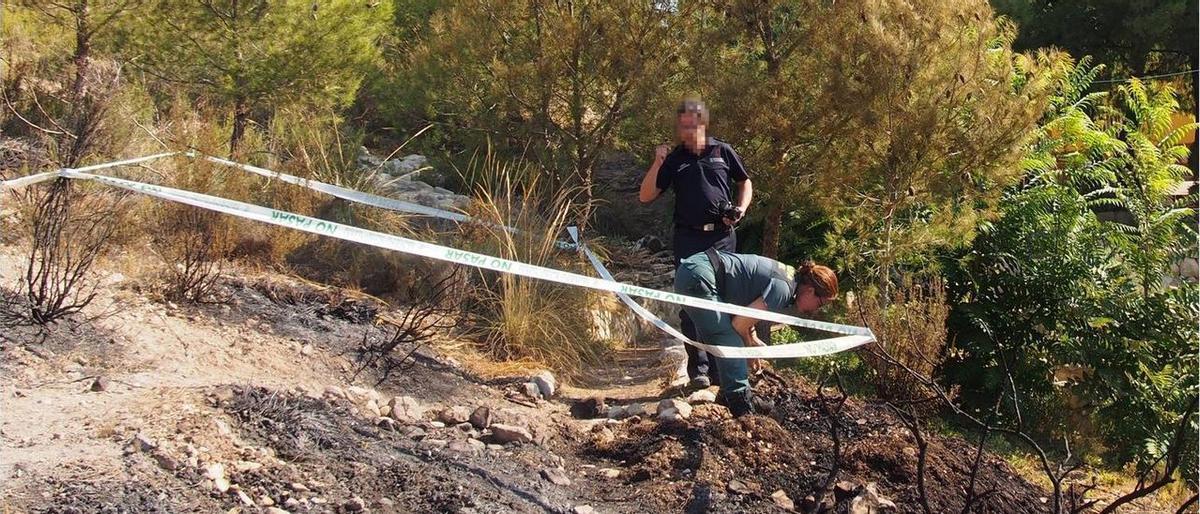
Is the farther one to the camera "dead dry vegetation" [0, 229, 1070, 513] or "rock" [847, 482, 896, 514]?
"rock" [847, 482, 896, 514]

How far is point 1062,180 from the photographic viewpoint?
25.4ft

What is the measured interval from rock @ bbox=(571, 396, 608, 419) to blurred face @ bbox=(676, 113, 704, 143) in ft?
4.82

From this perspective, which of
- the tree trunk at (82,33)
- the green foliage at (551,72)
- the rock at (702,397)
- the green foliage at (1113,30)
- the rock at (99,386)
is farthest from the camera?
the green foliage at (1113,30)

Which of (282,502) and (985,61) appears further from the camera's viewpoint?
(985,61)

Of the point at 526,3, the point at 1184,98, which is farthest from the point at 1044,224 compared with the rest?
the point at 1184,98

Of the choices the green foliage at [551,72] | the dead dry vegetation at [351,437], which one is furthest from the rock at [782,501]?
the green foliage at [551,72]

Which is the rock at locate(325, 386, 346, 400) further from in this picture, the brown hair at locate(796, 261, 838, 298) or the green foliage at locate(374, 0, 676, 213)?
the green foliage at locate(374, 0, 676, 213)

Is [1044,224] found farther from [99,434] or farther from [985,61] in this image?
[99,434]

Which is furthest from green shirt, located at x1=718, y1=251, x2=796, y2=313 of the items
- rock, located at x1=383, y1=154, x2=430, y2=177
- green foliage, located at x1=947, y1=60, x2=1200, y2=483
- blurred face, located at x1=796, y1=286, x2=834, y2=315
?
rock, located at x1=383, y1=154, x2=430, y2=177

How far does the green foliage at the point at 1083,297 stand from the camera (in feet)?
22.6

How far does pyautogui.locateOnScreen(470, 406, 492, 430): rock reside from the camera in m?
4.73

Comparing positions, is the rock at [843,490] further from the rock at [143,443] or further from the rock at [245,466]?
the rock at [143,443]

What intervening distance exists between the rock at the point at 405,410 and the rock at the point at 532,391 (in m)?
0.77

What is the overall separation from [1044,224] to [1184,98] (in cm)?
839
